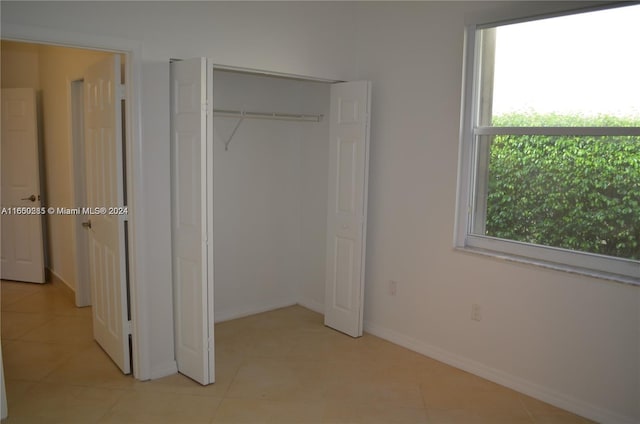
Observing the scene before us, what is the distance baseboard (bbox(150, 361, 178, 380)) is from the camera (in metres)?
3.38

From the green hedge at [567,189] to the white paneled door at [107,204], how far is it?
8.15 ft

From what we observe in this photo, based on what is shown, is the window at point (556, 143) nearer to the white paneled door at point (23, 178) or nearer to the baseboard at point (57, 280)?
the baseboard at point (57, 280)

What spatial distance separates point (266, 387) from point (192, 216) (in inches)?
47.7

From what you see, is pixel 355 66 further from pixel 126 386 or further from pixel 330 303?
pixel 126 386

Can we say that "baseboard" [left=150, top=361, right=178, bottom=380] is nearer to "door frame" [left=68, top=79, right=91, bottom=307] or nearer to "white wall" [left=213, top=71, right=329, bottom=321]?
"white wall" [left=213, top=71, right=329, bottom=321]

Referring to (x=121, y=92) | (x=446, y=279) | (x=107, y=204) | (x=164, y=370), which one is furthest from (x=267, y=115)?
(x=164, y=370)

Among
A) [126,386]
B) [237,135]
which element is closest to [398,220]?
[237,135]

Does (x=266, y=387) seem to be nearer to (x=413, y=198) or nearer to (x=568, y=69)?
(x=413, y=198)

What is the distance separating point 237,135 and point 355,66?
3.87 feet

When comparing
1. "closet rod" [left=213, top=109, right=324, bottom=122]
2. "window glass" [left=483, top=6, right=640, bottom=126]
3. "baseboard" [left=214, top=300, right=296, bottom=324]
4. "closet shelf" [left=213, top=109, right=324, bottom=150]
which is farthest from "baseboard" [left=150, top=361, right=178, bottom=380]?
"window glass" [left=483, top=6, right=640, bottom=126]

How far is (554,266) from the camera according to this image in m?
3.10

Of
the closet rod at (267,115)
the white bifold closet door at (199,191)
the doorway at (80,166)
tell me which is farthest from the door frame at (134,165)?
the closet rod at (267,115)

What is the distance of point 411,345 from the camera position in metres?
3.94

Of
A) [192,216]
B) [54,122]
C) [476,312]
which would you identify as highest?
[54,122]
